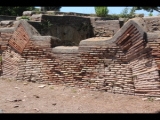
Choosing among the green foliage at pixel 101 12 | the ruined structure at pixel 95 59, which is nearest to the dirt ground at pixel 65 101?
the ruined structure at pixel 95 59

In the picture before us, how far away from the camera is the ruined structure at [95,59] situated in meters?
5.34

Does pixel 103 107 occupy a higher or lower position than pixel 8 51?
lower

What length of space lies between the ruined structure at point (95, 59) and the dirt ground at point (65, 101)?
215 millimetres

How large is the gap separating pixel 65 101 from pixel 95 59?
1.19 m

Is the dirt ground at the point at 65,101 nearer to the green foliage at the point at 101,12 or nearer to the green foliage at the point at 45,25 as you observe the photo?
the green foliage at the point at 45,25

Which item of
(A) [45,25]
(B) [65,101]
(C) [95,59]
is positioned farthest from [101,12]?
(B) [65,101]

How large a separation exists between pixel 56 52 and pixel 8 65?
1.57 m

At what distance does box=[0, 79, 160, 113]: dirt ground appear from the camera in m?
4.82

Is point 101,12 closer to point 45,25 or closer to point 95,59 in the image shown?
point 45,25

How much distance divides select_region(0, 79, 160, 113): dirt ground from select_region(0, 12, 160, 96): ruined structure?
21cm

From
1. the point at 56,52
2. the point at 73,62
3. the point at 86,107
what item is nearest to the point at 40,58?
the point at 56,52

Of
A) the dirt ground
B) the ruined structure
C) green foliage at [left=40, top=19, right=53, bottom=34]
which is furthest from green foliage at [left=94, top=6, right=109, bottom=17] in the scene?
the dirt ground

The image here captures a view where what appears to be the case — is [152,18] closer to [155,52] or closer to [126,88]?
[155,52]

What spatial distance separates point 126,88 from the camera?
556 cm
